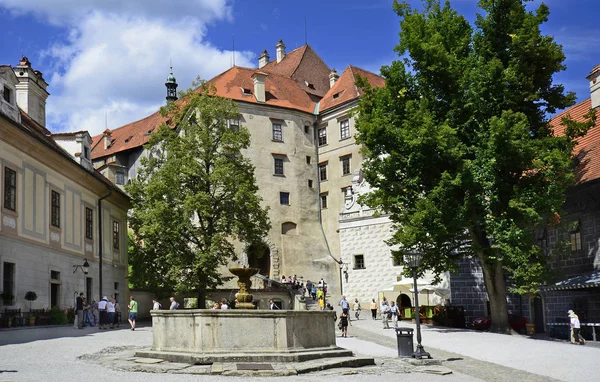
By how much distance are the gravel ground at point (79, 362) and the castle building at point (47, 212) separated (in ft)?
10.1

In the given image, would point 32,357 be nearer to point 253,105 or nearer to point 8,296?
point 8,296

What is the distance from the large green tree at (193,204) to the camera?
3709 cm

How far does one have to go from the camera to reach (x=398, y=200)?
29234mm

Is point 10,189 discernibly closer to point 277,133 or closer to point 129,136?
point 277,133

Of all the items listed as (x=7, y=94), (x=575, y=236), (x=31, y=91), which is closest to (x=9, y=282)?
(x=7, y=94)

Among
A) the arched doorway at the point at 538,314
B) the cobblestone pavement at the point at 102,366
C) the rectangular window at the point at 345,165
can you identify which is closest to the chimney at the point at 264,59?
the rectangular window at the point at 345,165

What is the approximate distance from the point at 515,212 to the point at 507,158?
2232mm

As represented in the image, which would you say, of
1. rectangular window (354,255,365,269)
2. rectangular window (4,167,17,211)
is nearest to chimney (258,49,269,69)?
rectangular window (354,255,365,269)

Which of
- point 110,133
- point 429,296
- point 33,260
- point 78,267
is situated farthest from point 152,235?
point 110,133

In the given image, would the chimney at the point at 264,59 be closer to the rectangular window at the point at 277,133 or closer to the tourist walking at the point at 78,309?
the rectangular window at the point at 277,133

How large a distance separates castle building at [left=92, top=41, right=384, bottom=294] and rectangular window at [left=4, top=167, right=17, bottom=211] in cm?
2894

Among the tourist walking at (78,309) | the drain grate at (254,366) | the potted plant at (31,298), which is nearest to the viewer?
the drain grate at (254,366)

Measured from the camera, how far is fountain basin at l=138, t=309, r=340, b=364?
15547 millimetres

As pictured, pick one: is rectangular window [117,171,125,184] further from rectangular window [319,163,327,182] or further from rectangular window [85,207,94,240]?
rectangular window [85,207,94,240]
